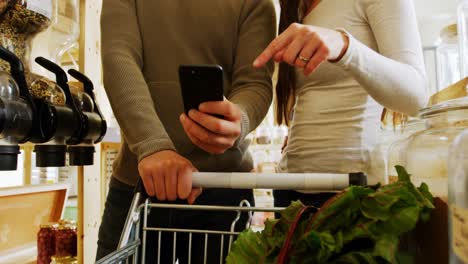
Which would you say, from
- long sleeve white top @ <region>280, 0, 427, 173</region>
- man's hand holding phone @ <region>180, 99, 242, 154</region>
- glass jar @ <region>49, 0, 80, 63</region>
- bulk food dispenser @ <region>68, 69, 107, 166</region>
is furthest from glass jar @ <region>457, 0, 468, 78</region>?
glass jar @ <region>49, 0, 80, 63</region>

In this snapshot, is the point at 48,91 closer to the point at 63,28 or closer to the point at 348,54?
the point at 63,28

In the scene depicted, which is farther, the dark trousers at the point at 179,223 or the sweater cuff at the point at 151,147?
the dark trousers at the point at 179,223

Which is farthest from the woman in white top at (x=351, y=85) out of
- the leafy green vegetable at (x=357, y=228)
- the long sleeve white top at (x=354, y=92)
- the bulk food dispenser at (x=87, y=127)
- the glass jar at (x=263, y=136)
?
the glass jar at (x=263, y=136)

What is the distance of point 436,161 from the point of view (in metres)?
0.43

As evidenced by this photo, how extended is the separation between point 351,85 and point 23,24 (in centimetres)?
64

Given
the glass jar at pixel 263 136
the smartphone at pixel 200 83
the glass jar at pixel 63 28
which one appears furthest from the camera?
the glass jar at pixel 263 136

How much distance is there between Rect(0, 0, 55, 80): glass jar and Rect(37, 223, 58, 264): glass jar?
501 mm

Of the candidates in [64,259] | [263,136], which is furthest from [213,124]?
[263,136]

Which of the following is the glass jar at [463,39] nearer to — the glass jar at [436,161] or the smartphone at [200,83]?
the glass jar at [436,161]

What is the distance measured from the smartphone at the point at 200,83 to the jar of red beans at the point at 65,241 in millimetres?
683

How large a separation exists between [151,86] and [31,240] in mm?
609

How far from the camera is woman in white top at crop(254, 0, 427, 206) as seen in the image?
688mm

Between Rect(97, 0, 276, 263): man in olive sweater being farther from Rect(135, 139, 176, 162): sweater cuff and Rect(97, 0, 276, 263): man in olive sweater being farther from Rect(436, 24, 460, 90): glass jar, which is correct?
Rect(436, 24, 460, 90): glass jar

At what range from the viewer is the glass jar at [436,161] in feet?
1.37
